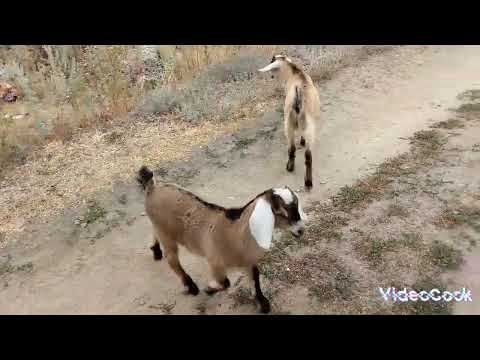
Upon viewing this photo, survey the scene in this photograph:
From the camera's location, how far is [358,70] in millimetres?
8508

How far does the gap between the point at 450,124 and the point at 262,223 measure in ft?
16.4

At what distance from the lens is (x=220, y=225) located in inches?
142

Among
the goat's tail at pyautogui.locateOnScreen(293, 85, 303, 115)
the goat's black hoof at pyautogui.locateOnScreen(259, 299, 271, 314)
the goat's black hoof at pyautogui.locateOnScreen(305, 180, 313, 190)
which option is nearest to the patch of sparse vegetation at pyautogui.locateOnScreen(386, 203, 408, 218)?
the goat's black hoof at pyautogui.locateOnScreen(305, 180, 313, 190)

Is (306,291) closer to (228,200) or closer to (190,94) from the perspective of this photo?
(228,200)

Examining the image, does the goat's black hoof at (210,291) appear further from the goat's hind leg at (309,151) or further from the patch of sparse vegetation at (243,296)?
the goat's hind leg at (309,151)

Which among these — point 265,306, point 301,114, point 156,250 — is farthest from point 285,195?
point 301,114

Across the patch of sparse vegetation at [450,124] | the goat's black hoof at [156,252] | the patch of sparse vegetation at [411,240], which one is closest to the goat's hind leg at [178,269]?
the goat's black hoof at [156,252]

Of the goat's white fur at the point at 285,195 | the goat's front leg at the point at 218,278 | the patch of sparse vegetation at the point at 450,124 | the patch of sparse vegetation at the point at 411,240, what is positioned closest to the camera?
the goat's white fur at the point at 285,195

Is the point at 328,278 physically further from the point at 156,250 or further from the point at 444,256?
the point at 156,250

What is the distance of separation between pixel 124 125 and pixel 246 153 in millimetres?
2170

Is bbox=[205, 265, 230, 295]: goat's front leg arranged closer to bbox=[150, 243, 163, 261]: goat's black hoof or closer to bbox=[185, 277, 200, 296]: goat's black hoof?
bbox=[185, 277, 200, 296]: goat's black hoof

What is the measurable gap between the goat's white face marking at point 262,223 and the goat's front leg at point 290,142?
2760 millimetres
